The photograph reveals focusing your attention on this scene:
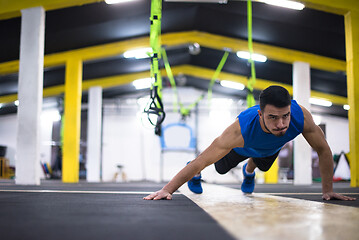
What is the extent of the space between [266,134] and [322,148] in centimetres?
44

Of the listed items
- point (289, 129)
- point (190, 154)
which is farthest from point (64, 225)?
point (190, 154)

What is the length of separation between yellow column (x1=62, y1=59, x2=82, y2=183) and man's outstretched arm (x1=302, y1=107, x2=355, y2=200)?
7.01m

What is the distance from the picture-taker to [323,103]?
12.8 metres

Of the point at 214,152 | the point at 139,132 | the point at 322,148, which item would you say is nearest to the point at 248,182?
the point at 322,148

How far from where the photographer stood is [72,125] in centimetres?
861

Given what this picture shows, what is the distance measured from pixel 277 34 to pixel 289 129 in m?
6.23

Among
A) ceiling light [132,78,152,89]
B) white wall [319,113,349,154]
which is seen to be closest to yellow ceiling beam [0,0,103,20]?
ceiling light [132,78,152,89]

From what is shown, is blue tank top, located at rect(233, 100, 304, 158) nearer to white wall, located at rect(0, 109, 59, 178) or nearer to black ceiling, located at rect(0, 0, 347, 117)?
black ceiling, located at rect(0, 0, 347, 117)

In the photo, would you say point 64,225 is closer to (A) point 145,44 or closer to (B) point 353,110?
(B) point 353,110

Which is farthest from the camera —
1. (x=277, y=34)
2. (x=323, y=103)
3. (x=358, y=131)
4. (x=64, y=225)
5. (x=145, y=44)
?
(x=323, y=103)

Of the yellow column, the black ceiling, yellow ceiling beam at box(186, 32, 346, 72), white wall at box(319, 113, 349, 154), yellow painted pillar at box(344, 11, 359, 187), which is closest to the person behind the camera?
yellow painted pillar at box(344, 11, 359, 187)

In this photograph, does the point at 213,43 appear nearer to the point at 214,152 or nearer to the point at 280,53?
the point at 280,53

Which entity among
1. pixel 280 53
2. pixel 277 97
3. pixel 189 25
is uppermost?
pixel 189 25

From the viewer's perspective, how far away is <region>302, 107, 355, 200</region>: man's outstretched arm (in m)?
2.38
